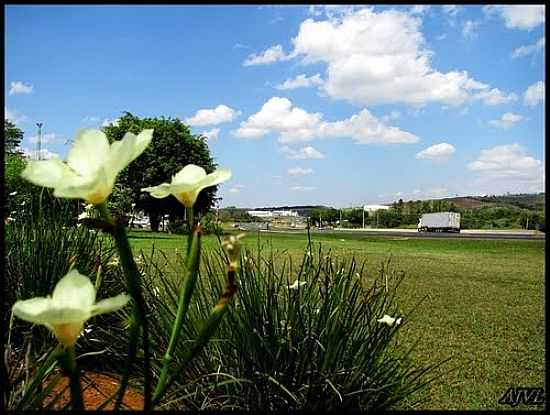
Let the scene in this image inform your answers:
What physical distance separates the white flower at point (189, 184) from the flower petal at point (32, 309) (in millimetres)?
270

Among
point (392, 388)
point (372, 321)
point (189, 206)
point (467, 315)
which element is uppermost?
point (189, 206)

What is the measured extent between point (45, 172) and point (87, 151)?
0.07 meters

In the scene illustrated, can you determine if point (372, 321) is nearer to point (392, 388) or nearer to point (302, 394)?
point (392, 388)

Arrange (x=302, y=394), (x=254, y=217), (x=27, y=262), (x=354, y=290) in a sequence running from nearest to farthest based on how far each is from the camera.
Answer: (x=302, y=394)
(x=354, y=290)
(x=254, y=217)
(x=27, y=262)

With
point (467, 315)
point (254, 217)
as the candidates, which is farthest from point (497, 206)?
point (254, 217)

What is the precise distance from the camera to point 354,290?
2.22 m

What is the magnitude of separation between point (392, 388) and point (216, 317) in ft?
4.77

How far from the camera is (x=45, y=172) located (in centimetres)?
87

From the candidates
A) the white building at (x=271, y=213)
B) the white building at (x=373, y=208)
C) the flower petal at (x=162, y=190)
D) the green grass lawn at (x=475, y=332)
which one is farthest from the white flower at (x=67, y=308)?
the white building at (x=373, y=208)

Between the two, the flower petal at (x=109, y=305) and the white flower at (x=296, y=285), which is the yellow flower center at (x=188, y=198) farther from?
the white flower at (x=296, y=285)

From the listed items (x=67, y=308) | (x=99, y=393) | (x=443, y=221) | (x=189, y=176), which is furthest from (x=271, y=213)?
(x=443, y=221)

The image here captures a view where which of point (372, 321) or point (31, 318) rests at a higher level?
point (31, 318)

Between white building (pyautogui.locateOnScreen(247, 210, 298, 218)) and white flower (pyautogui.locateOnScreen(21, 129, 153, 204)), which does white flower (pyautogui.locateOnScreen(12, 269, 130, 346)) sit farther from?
white building (pyautogui.locateOnScreen(247, 210, 298, 218))

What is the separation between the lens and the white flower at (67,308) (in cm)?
79
